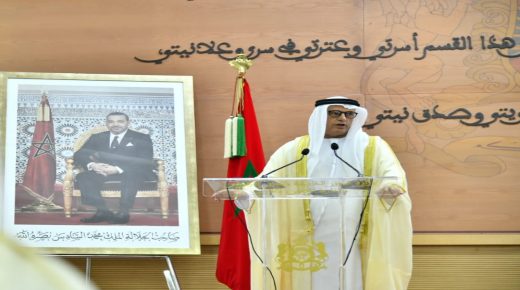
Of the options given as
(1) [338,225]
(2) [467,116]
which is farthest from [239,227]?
(2) [467,116]

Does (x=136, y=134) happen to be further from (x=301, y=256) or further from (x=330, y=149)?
(x=301, y=256)

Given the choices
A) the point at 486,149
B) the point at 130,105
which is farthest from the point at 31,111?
the point at 486,149

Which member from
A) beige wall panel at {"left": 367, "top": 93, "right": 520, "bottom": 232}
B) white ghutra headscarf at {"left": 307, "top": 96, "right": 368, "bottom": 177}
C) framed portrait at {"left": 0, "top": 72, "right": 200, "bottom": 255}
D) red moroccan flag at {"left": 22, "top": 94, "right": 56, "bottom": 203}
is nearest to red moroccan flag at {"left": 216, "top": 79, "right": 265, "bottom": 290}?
framed portrait at {"left": 0, "top": 72, "right": 200, "bottom": 255}

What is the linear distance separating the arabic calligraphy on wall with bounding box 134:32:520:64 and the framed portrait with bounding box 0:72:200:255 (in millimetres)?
306

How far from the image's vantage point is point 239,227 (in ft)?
14.6

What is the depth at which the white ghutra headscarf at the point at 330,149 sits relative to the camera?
3.94 metres

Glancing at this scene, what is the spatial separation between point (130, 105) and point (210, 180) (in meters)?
1.59

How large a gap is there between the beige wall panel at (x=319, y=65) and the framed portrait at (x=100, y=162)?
270mm

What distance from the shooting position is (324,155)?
13.2 feet

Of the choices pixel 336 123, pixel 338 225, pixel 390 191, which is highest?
pixel 336 123

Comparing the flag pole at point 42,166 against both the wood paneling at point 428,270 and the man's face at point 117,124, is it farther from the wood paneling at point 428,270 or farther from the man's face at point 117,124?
the wood paneling at point 428,270

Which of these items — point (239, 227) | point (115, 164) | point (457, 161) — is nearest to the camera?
point (239, 227)

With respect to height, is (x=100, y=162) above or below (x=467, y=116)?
below

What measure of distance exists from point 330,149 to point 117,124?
1.54m
